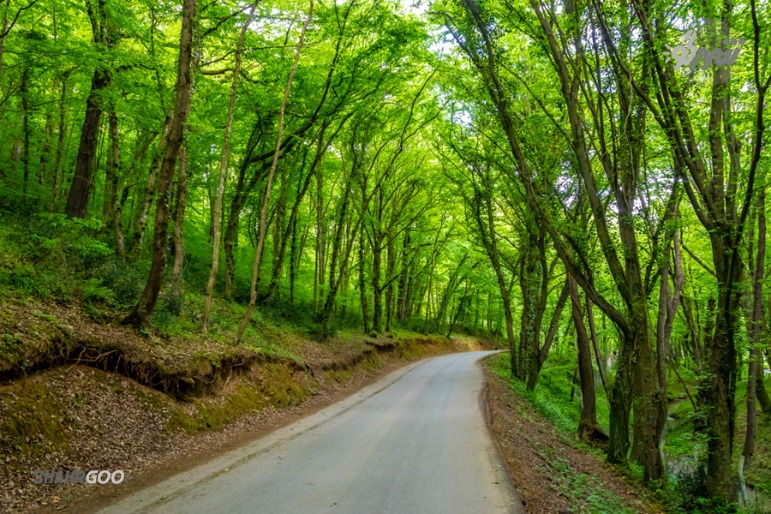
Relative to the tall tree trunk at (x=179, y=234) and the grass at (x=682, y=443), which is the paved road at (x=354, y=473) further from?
the tall tree trunk at (x=179, y=234)

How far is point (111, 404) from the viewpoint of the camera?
6539 mm

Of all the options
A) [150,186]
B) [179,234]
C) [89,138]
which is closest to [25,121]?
[89,138]

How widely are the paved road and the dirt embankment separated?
0.62m

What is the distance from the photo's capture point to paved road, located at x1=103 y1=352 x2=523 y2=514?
16.3ft

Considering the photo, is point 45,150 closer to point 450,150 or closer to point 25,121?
point 25,121

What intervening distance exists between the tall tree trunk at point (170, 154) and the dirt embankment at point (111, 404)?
24.5 inches

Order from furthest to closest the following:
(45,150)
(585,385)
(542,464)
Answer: (45,150) < (585,385) < (542,464)

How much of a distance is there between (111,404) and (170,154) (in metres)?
4.63

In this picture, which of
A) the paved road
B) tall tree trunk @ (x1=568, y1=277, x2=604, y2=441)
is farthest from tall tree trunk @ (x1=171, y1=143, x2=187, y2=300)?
tall tree trunk @ (x1=568, y1=277, x2=604, y2=441)

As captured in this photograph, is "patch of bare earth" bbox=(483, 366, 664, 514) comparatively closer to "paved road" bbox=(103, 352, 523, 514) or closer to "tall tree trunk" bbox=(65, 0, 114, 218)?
"paved road" bbox=(103, 352, 523, 514)

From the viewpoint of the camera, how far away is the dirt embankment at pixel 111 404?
196 inches

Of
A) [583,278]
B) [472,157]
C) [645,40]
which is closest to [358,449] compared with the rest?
[583,278]

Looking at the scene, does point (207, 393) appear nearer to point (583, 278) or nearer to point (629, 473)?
point (583, 278)

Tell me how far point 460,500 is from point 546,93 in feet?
38.5
